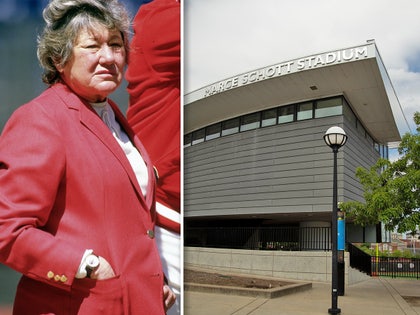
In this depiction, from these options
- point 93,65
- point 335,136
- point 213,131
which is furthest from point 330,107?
point 93,65

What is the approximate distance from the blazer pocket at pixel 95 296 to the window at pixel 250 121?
65.9ft

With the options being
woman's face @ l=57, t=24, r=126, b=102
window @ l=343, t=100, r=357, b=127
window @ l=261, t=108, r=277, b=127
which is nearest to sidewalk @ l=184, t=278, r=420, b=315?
woman's face @ l=57, t=24, r=126, b=102

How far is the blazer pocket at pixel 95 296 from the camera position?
6.66ft

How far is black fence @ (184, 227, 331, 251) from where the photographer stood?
1784 centimetres

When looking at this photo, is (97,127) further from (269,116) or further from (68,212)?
(269,116)

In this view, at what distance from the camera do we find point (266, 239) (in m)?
18.5

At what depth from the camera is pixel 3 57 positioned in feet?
7.59

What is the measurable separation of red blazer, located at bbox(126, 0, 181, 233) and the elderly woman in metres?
0.53

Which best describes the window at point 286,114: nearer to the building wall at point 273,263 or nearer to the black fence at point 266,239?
the black fence at point 266,239

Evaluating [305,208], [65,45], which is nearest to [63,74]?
[65,45]

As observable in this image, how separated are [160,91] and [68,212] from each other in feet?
4.16

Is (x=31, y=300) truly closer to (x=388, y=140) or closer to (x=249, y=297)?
(x=249, y=297)

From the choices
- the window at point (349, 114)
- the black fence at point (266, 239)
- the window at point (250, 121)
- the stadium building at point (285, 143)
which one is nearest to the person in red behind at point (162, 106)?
the stadium building at point (285, 143)

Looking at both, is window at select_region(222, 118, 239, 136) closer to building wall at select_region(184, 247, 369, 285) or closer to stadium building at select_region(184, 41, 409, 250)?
stadium building at select_region(184, 41, 409, 250)
